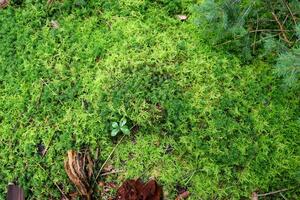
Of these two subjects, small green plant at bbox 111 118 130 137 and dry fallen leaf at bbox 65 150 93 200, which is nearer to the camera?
dry fallen leaf at bbox 65 150 93 200

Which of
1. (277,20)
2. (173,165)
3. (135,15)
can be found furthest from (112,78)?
(277,20)

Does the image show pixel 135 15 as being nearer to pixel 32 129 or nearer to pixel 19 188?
pixel 32 129

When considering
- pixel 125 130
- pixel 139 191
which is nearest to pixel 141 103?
pixel 125 130

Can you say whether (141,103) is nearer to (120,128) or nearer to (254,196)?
(120,128)

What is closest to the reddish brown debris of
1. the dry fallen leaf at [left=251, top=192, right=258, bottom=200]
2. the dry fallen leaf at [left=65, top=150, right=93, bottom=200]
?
the dry fallen leaf at [left=65, top=150, right=93, bottom=200]

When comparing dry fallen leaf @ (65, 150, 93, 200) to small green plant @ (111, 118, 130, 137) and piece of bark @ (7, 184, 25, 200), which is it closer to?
small green plant @ (111, 118, 130, 137)

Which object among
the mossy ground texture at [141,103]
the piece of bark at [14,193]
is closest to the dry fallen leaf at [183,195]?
the mossy ground texture at [141,103]

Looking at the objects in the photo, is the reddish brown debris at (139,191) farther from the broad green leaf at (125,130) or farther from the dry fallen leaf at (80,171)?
the broad green leaf at (125,130)
